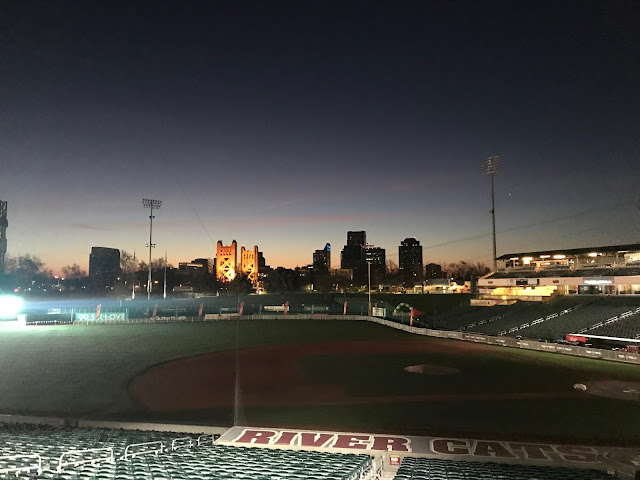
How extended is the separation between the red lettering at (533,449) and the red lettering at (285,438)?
6267mm

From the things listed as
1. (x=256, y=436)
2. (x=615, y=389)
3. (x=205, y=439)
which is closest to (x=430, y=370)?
(x=615, y=389)

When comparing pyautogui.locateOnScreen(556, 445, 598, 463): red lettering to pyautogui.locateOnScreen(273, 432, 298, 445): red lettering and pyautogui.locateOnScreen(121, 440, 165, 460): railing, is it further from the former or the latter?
pyautogui.locateOnScreen(121, 440, 165, 460): railing

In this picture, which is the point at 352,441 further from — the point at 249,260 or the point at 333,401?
the point at 249,260

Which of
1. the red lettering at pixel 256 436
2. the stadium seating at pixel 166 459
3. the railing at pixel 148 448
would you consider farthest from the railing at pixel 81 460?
the red lettering at pixel 256 436

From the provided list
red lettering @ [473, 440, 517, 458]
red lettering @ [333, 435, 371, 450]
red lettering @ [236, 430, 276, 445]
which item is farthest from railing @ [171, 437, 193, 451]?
red lettering @ [473, 440, 517, 458]

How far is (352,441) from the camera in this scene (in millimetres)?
13305

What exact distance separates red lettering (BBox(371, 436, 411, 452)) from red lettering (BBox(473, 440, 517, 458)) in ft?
6.23

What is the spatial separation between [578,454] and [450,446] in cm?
330

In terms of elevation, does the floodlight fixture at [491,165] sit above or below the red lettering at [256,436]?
above

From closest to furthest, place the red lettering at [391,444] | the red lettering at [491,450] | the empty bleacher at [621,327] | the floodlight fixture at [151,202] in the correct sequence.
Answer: the red lettering at [491,450], the red lettering at [391,444], the empty bleacher at [621,327], the floodlight fixture at [151,202]

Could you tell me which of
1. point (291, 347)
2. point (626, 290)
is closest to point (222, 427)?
point (291, 347)

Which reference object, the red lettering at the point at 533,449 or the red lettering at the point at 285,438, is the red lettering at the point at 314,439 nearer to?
the red lettering at the point at 285,438

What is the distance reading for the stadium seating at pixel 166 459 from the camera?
842cm

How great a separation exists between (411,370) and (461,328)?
20.0m
